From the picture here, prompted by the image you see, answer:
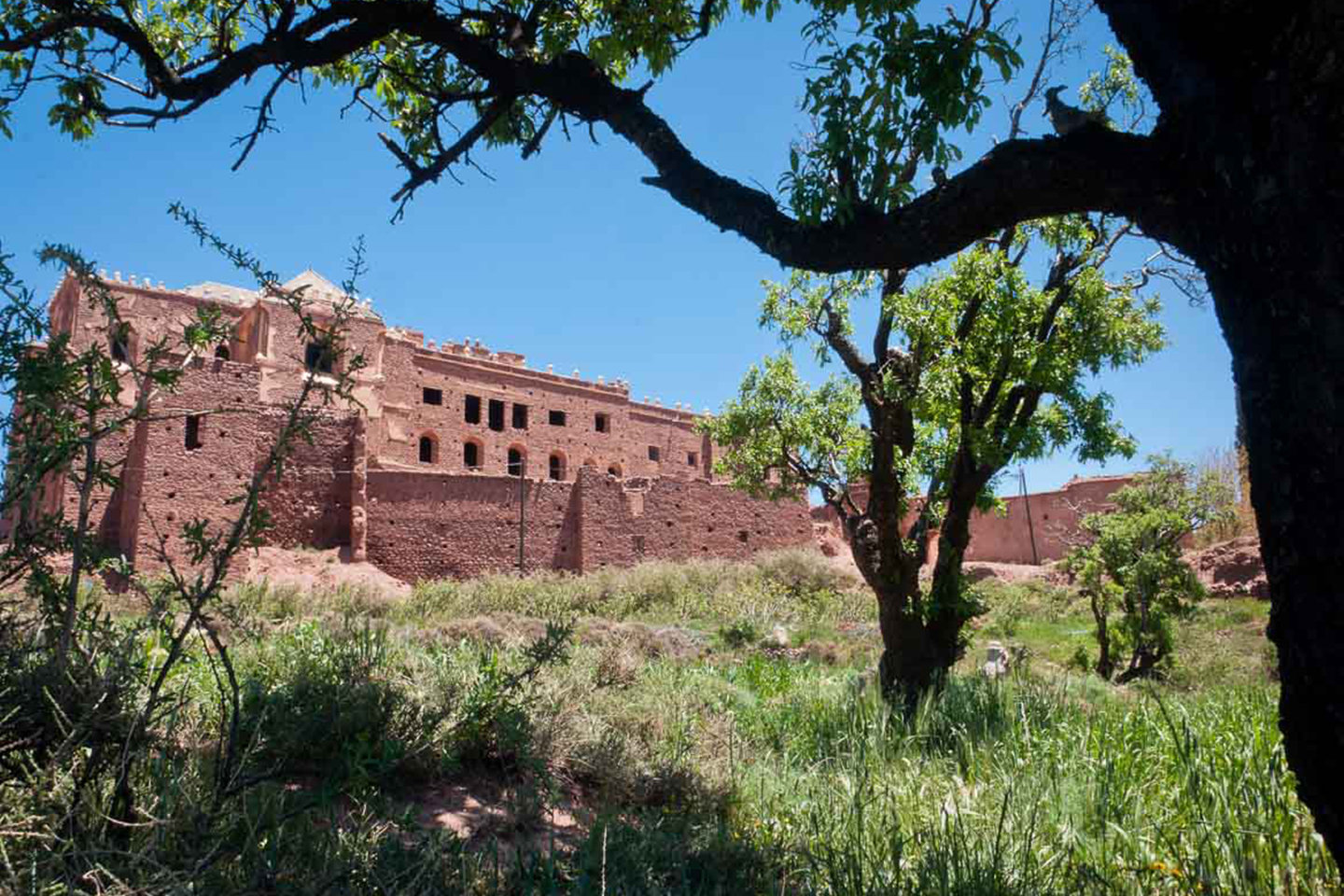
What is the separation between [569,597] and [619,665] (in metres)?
11.9

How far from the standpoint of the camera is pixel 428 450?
3312 cm

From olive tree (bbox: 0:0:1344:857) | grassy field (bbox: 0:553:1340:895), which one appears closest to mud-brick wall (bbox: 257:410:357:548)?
grassy field (bbox: 0:553:1340:895)

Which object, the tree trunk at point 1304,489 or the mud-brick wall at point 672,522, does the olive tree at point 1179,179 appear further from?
the mud-brick wall at point 672,522

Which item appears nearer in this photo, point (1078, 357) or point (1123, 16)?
point (1123, 16)

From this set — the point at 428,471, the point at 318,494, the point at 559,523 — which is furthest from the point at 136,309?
the point at 559,523

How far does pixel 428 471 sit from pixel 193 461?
241 inches

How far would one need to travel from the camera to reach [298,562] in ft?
65.5

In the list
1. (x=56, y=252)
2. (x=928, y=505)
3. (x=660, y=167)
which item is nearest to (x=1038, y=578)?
(x=928, y=505)

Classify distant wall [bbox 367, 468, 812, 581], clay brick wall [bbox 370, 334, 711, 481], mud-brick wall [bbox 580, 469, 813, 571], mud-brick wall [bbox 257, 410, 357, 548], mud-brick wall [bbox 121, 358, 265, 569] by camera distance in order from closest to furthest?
mud-brick wall [bbox 121, 358, 265, 569]
mud-brick wall [bbox 257, 410, 357, 548]
distant wall [bbox 367, 468, 812, 581]
mud-brick wall [bbox 580, 469, 813, 571]
clay brick wall [bbox 370, 334, 711, 481]

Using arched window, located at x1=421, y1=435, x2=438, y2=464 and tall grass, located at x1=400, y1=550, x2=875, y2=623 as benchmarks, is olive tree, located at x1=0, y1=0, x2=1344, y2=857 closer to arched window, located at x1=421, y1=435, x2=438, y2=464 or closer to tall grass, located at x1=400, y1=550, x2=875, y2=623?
tall grass, located at x1=400, y1=550, x2=875, y2=623

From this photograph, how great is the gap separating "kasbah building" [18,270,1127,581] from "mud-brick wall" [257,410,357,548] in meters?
0.04

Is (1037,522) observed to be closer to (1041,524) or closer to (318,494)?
(1041,524)

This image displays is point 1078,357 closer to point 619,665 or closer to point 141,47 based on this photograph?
point 619,665

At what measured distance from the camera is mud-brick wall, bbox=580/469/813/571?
25.0m
